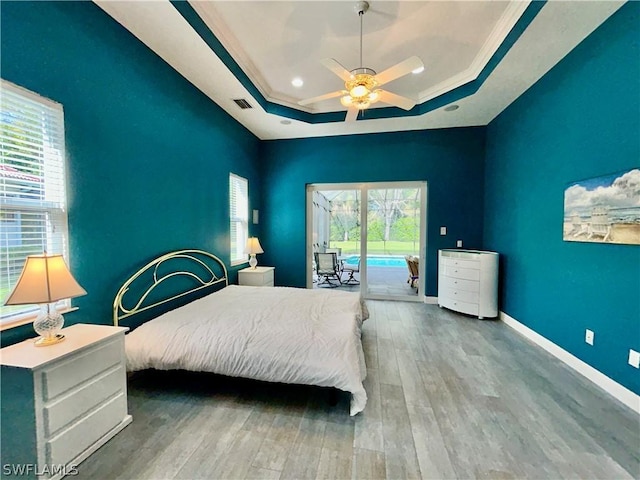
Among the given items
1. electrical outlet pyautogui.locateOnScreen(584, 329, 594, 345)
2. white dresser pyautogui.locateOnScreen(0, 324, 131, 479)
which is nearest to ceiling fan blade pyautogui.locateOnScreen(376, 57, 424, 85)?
electrical outlet pyautogui.locateOnScreen(584, 329, 594, 345)

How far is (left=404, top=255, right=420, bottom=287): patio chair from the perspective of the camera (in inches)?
204

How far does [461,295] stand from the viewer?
423 centimetres

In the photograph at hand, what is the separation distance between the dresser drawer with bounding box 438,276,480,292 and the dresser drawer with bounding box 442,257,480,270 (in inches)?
8.8

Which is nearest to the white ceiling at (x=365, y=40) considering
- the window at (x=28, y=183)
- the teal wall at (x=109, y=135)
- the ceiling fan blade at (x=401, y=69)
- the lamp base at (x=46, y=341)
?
the teal wall at (x=109, y=135)

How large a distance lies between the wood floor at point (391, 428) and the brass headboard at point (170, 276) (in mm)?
617

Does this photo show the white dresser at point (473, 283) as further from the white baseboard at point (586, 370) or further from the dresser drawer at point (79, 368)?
the dresser drawer at point (79, 368)

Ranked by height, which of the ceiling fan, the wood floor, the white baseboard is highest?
the ceiling fan

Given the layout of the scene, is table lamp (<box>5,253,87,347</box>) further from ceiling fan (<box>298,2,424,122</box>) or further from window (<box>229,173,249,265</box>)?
window (<box>229,173,249,265</box>)

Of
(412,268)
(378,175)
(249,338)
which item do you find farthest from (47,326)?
(412,268)

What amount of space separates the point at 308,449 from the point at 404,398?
912mm

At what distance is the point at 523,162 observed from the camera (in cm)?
357

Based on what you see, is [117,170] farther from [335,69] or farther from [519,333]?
[519,333]

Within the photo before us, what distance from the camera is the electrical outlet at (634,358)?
2.00m

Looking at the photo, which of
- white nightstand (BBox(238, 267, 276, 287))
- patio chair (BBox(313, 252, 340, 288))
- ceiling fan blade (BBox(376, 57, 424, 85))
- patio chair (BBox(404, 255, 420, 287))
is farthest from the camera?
patio chair (BBox(313, 252, 340, 288))
